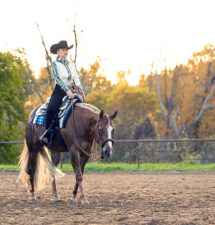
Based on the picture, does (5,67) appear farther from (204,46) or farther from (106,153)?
(106,153)

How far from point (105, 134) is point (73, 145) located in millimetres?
828

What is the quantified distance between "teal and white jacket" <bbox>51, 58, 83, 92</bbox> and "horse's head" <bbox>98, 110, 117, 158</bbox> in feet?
3.67

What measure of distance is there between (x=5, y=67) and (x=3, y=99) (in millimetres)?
2344

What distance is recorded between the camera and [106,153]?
5664mm

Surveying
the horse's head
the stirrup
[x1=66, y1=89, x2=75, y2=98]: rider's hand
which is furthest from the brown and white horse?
[x1=66, y1=89, x2=75, y2=98]: rider's hand

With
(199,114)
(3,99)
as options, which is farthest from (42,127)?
(199,114)

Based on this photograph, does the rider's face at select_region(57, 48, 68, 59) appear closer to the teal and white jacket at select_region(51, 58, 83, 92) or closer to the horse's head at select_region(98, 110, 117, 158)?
the teal and white jacket at select_region(51, 58, 83, 92)

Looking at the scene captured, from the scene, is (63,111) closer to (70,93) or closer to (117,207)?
(70,93)

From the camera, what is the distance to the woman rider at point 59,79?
666 centimetres

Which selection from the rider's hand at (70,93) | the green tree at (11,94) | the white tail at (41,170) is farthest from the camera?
the green tree at (11,94)

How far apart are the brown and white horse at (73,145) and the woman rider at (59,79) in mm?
252

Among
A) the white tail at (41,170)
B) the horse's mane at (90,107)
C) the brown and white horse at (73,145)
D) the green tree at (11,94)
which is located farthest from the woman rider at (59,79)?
the green tree at (11,94)

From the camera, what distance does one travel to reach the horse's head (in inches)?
223

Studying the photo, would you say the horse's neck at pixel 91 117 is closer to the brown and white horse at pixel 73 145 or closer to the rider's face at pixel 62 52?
the brown and white horse at pixel 73 145
